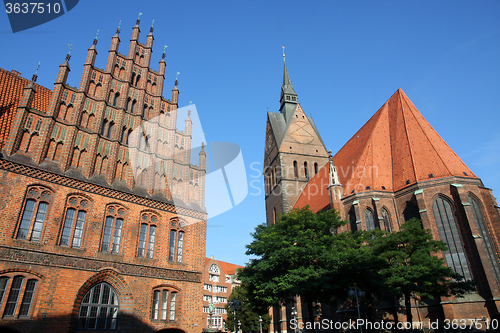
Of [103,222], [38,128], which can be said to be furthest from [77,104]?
[103,222]

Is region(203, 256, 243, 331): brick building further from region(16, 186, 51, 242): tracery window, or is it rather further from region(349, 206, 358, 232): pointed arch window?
region(16, 186, 51, 242): tracery window

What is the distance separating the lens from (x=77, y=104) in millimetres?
16344

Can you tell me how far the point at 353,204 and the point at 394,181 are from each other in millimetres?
4151

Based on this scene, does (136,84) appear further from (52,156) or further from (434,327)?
(434,327)

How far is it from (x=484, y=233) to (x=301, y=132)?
25536 mm

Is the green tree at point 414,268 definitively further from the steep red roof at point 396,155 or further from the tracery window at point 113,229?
the tracery window at point 113,229

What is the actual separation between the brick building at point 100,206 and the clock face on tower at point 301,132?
→ 2417 cm

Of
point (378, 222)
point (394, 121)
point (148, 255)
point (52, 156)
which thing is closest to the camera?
point (52, 156)

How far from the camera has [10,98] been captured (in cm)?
1670

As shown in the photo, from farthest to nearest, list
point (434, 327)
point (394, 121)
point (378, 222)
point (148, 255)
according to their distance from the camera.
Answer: point (394, 121)
point (378, 222)
point (434, 327)
point (148, 255)

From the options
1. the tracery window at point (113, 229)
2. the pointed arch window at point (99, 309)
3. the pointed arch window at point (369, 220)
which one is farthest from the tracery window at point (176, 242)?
the pointed arch window at point (369, 220)

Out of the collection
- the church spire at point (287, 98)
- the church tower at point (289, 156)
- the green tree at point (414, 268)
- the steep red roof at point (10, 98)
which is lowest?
the green tree at point (414, 268)

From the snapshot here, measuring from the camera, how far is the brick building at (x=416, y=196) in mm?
19016

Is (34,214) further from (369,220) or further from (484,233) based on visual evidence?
(484,233)
